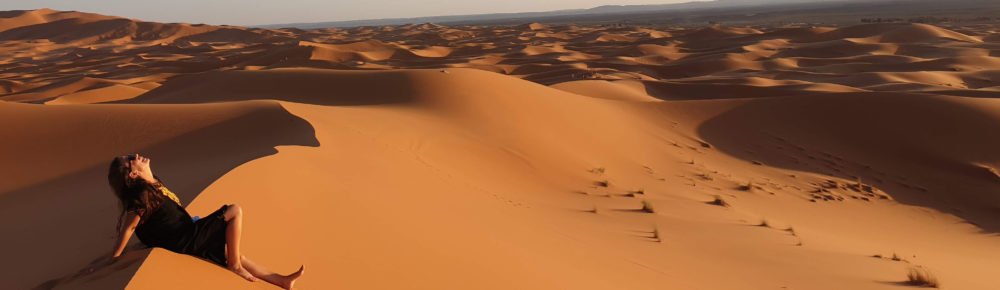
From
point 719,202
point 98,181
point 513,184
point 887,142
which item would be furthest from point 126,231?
point 887,142

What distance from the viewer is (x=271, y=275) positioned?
3.63 meters

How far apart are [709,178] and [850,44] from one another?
37.2 m

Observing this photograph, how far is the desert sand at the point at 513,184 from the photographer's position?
465cm

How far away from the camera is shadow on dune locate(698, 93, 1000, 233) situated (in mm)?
12242

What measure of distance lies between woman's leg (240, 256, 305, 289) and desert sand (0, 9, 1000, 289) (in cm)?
16

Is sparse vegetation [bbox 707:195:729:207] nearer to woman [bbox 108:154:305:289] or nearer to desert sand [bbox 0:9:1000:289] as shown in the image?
desert sand [bbox 0:9:1000:289]

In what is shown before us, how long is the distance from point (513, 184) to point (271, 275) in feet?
18.0

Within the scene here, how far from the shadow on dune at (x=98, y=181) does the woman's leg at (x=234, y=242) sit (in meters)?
0.40

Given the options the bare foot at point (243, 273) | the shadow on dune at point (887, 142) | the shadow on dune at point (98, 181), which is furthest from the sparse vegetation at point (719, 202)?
the bare foot at point (243, 273)

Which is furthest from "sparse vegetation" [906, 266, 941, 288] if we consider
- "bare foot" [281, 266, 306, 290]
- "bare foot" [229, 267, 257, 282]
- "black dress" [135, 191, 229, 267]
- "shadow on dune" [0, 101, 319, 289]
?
"shadow on dune" [0, 101, 319, 289]

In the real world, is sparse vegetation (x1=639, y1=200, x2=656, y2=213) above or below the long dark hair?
below

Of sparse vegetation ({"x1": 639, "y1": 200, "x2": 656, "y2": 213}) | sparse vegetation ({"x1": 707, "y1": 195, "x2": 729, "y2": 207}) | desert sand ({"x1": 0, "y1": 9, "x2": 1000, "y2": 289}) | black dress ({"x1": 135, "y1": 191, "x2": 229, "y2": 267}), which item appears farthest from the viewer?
sparse vegetation ({"x1": 707, "y1": 195, "x2": 729, "y2": 207})

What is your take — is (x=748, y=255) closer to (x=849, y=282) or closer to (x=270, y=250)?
(x=849, y=282)

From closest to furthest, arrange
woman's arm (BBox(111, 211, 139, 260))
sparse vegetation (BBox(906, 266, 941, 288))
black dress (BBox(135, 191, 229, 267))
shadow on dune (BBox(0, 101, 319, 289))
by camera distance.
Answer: woman's arm (BBox(111, 211, 139, 260)), black dress (BBox(135, 191, 229, 267)), shadow on dune (BBox(0, 101, 319, 289)), sparse vegetation (BBox(906, 266, 941, 288))
